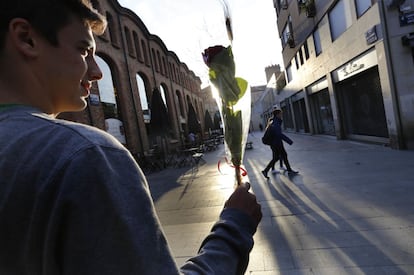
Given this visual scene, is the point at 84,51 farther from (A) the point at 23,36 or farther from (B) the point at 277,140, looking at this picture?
(B) the point at 277,140

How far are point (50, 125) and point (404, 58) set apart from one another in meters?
12.4

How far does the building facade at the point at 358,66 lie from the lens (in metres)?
10.6

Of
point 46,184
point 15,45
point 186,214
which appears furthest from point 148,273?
point 186,214

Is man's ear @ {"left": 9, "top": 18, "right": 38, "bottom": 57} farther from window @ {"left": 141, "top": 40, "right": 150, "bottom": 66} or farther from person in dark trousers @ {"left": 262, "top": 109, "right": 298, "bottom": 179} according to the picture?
window @ {"left": 141, "top": 40, "right": 150, "bottom": 66}

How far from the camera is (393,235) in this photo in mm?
4203

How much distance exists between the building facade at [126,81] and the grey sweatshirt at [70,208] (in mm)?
12187

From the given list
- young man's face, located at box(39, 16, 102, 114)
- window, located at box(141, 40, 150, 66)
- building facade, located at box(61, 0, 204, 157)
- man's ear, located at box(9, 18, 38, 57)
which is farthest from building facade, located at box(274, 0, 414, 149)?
man's ear, located at box(9, 18, 38, 57)

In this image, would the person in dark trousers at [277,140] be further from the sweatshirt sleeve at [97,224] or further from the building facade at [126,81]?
the sweatshirt sleeve at [97,224]

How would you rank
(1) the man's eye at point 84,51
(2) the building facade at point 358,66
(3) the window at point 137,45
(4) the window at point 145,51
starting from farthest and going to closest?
(4) the window at point 145,51
(3) the window at point 137,45
(2) the building facade at point 358,66
(1) the man's eye at point 84,51

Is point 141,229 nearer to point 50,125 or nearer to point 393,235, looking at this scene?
point 50,125

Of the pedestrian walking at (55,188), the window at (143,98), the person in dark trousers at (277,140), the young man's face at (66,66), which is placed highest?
the window at (143,98)

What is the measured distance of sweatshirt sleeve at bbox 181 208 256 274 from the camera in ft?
3.30

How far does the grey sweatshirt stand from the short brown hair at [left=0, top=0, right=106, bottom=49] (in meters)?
0.29

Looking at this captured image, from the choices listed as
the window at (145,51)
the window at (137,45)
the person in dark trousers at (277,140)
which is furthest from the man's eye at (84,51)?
the window at (145,51)
